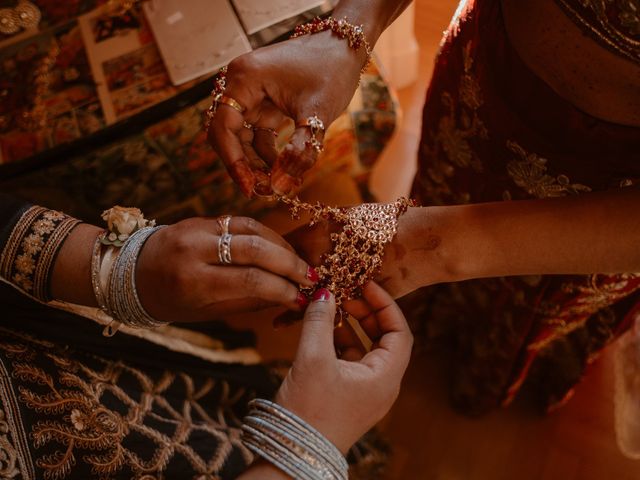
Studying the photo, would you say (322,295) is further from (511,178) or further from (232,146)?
(511,178)

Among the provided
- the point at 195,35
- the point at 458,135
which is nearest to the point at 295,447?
the point at 458,135

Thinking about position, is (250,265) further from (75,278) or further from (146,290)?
(75,278)

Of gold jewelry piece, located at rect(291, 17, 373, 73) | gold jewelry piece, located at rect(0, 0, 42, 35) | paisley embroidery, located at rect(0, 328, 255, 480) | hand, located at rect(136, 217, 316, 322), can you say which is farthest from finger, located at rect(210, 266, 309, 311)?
gold jewelry piece, located at rect(0, 0, 42, 35)

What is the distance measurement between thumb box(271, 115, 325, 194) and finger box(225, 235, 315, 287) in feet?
0.31

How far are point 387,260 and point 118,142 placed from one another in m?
0.85

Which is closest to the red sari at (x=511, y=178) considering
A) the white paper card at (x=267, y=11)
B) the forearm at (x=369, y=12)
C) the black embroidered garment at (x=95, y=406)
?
the forearm at (x=369, y=12)

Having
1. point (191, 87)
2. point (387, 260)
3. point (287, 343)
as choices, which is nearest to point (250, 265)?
point (387, 260)

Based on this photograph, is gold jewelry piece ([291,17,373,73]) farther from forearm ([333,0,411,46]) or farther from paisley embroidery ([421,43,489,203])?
paisley embroidery ([421,43,489,203])

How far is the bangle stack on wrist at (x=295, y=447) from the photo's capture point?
619 millimetres

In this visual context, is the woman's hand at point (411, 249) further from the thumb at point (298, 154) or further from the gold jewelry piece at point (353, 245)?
the thumb at point (298, 154)

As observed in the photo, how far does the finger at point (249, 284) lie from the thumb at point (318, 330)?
51 mm

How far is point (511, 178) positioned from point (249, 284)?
493mm

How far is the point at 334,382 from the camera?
0.66 m

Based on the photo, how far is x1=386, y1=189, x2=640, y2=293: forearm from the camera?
74 centimetres
